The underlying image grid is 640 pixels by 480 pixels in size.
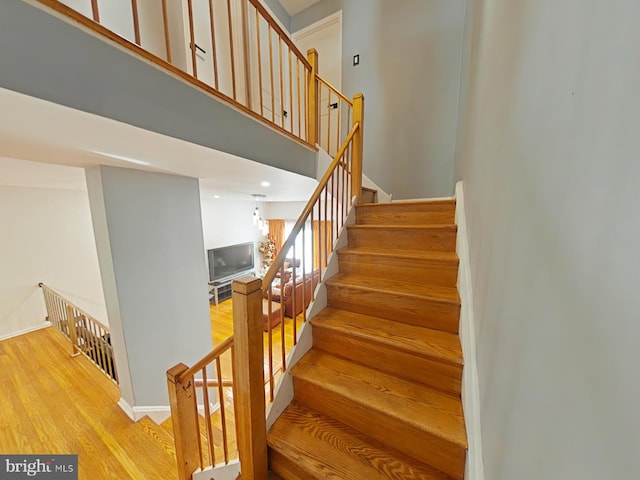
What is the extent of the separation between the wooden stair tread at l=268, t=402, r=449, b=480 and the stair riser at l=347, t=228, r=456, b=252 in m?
1.24

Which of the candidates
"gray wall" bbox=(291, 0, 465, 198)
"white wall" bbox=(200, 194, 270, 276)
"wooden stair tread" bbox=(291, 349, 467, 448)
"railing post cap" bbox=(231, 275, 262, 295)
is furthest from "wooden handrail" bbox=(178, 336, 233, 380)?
"white wall" bbox=(200, 194, 270, 276)

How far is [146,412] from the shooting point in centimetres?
227

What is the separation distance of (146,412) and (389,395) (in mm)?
2403

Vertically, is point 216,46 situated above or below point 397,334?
above

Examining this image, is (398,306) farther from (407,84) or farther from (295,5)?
(295,5)

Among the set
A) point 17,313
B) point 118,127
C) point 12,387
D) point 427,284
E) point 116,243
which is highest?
point 118,127

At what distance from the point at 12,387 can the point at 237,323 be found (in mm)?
3447

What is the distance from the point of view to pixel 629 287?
278 millimetres

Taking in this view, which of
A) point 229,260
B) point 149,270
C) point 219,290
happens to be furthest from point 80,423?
point 229,260

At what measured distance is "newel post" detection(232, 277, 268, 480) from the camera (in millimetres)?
1025

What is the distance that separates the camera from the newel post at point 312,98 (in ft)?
7.70

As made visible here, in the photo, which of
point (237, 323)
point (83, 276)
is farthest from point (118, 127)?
point (83, 276)

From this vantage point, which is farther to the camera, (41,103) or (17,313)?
(17,313)

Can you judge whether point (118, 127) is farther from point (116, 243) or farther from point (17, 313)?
point (17, 313)
